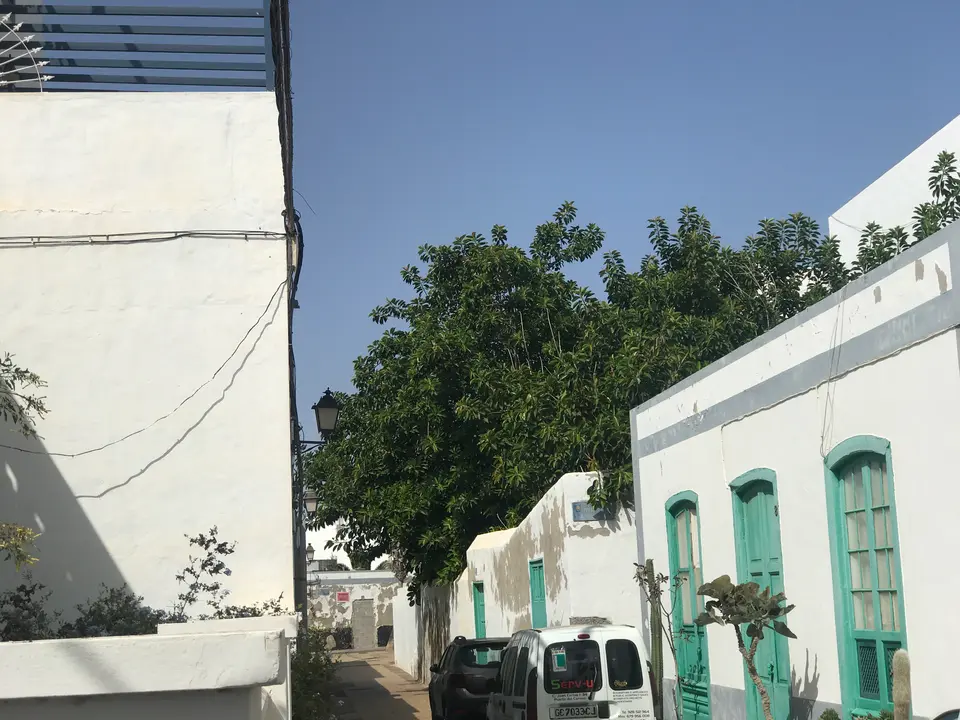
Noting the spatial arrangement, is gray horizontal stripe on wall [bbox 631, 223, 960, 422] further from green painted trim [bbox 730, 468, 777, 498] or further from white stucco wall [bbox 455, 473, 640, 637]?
white stucco wall [bbox 455, 473, 640, 637]

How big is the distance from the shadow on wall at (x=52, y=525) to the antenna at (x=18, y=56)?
444cm

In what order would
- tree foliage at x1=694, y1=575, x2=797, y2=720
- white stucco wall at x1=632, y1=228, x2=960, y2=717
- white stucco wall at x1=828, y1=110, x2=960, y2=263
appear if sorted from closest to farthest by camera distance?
white stucco wall at x1=632, y1=228, x2=960, y2=717, tree foliage at x1=694, y1=575, x2=797, y2=720, white stucco wall at x1=828, y1=110, x2=960, y2=263

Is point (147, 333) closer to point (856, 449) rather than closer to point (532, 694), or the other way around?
point (532, 694)

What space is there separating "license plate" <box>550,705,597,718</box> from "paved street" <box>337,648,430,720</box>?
344 centimetres

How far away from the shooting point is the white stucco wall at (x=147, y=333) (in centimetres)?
1249

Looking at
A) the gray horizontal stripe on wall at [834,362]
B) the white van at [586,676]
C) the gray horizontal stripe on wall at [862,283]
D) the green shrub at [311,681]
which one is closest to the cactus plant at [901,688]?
the gray horizontal stripe on wall at [834,362]

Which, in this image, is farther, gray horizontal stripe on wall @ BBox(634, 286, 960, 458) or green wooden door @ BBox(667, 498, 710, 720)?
green wooden door @ BBox(667, 498, 710, 720)

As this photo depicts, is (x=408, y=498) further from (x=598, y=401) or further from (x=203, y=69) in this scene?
(x=203, y=69)

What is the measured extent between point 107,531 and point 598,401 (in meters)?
10.1

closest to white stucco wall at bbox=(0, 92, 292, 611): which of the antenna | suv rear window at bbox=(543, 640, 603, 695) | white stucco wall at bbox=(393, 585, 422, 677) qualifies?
the antenna

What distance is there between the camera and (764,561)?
11438 millimetres

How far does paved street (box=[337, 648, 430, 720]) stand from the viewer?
71.5 feet

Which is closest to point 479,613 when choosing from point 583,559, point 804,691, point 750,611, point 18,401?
point 583,559

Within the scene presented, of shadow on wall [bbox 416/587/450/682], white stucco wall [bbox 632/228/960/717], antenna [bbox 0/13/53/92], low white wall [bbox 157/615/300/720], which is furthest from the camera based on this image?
shadow on wall [bbox 416/587/450/682]
